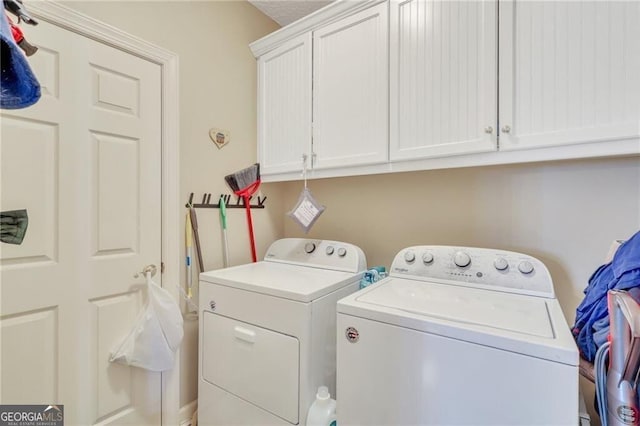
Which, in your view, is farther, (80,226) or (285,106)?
(285,106)

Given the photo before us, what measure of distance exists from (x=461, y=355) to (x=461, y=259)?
59 centimetres

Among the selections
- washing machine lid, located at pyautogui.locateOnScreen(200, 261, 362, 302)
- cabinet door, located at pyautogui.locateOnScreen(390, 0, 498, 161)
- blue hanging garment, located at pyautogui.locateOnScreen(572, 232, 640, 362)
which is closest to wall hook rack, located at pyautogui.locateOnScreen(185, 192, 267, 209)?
washing machine lid, located at pyautogui.locateOnScreen(200, 261, 362, 302)

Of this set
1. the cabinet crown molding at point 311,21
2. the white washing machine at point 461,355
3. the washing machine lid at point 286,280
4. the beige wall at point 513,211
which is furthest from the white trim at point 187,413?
the cabinet crown molding at point 311,21

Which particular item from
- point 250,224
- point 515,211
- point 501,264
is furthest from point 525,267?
point 250,224

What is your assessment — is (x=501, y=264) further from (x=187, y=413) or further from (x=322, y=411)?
(x=187, y=413)

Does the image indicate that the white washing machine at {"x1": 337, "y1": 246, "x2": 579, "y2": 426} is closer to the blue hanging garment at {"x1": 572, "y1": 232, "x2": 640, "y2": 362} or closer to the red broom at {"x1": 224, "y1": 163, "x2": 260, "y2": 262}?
the blue hanging garment at {"x1": 572, "y1": 232, "x2": 640, "y2": 362}

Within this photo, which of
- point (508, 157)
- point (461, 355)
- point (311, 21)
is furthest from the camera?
point (311, 21)

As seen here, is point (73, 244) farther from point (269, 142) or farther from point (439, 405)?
point (439, 405)

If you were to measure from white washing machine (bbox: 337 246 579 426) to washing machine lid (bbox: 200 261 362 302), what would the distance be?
0.21 metres

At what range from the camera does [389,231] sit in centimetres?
186

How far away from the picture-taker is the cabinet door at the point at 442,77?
123cm

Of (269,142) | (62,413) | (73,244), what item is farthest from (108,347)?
(269,142)

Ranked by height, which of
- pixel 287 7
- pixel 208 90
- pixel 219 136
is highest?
pixel 287 7

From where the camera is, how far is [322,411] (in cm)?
116
